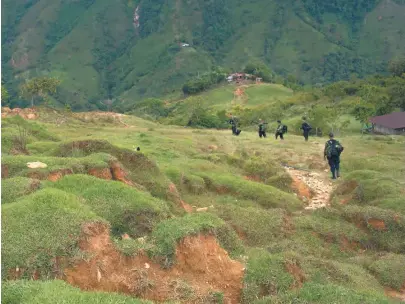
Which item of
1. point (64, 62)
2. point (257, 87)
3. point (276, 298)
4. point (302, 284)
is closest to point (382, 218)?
point (302, 284)

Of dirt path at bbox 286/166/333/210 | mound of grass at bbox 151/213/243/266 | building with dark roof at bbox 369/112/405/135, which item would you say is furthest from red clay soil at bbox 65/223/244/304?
building with dark roof at bbox 369/112/405/135

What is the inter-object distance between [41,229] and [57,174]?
14.7 ft

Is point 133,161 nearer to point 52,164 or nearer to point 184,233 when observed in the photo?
point 52,164

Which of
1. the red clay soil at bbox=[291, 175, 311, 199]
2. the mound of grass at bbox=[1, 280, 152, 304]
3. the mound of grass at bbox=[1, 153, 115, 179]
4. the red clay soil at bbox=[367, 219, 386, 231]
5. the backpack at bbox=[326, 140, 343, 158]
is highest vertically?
the backpack at bbox=[326, 140, 343, 158]

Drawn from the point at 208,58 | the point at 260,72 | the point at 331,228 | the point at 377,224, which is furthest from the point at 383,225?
the point at 208,58

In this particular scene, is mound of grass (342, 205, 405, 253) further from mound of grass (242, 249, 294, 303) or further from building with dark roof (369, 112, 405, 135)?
building with dark roof (369, 112, 405, 135)

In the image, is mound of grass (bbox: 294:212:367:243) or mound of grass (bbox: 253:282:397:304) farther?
mound of grass (bbox: 294:212:367:243)

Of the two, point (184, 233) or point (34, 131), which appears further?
point (34, 131)

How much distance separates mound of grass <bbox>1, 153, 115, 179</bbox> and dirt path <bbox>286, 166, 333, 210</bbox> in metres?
9.07

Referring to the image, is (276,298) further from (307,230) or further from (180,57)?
(180,57)

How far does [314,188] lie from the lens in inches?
908

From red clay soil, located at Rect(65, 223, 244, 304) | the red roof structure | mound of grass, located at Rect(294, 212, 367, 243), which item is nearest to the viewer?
red clay soil, located at Rect(65, 223, 244, 304)

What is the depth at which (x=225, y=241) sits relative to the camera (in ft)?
37.7

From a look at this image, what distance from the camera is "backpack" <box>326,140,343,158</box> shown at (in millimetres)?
19188
